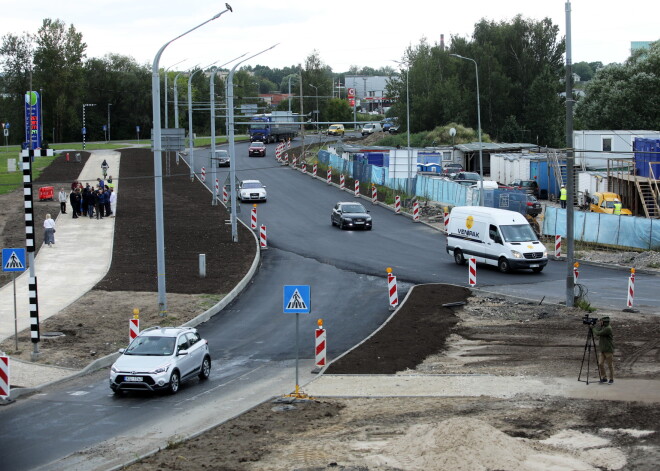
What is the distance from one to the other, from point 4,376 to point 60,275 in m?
16.6

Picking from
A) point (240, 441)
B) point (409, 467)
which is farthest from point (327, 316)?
point (409, 467)

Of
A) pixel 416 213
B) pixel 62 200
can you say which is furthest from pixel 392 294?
pixel 62 200

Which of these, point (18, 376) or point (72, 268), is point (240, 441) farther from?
point (72, 268)

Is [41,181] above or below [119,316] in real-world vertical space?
above

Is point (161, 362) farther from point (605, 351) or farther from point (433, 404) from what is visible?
point (605, 351)

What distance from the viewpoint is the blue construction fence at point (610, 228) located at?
4012cm

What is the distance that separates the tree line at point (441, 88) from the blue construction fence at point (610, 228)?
121 ft

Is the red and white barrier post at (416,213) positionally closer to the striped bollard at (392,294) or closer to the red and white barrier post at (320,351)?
the striped bollard at (392,294)

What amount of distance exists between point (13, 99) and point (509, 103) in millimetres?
68649

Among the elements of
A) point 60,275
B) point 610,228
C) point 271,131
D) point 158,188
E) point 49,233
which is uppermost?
point 271,131

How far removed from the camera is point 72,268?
36.9 meters

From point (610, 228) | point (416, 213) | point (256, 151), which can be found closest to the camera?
point (610, 228)

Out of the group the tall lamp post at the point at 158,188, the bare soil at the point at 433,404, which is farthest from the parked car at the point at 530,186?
the tall lamp post at the point at 158,188

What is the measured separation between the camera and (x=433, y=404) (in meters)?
17.8
